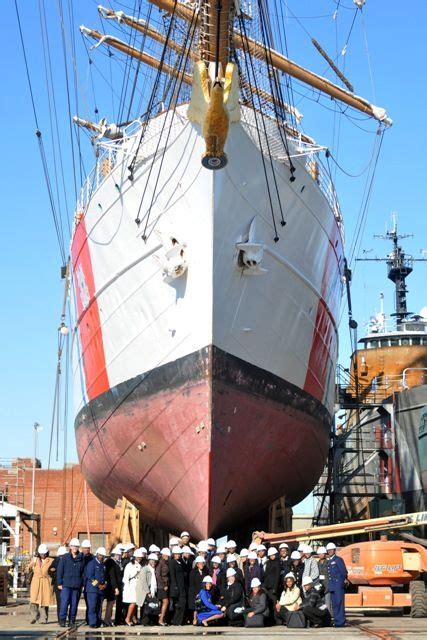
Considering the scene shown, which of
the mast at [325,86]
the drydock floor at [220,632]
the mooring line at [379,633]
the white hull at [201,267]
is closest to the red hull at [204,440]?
the white hull at [201,267]

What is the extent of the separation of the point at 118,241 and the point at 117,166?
4.26ft

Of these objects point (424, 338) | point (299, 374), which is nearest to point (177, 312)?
point (299, 374)

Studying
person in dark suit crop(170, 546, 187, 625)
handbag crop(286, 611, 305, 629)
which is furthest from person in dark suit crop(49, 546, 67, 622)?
handbag crop(286, 611, 305, 629)

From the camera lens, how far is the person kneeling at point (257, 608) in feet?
34.8

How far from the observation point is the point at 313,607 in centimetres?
1051

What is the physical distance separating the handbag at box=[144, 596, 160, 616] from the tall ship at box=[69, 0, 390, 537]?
2.45 meters

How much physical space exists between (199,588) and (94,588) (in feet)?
4.68

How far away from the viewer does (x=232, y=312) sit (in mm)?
13656

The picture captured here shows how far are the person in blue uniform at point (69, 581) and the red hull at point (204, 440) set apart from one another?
2.89 metres

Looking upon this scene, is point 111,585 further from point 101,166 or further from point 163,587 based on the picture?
point 101,166

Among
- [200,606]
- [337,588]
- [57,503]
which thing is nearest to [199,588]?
[200,606]

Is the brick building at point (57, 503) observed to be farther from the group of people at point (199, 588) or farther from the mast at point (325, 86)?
the group of people at point (199, 588)

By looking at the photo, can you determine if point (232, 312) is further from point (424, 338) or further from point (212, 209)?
point (424, 338)

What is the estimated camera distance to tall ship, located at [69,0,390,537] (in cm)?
1333
